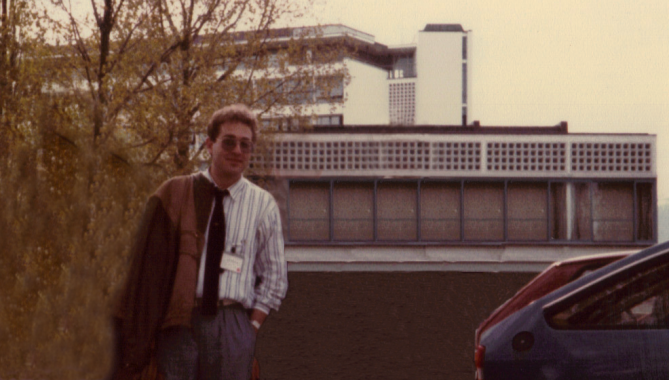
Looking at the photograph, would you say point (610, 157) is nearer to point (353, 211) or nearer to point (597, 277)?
point (353, 211)

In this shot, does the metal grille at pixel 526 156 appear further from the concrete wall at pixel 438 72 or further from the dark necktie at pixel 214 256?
the dark necktie at pixel 214 256

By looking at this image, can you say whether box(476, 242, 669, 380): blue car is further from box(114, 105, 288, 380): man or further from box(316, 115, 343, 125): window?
box(316, 115, 343, 125): window

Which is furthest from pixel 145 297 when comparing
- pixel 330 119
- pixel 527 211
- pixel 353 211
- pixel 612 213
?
pixel 330 119

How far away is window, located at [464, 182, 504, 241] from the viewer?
43125 mm

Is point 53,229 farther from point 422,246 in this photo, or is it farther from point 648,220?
point 648,220

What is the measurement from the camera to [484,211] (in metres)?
43.5

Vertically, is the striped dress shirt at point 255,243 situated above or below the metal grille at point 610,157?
below

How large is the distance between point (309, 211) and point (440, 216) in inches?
248

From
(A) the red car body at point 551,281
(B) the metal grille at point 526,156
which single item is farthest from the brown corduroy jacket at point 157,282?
(B) the metal grille at point 526,156

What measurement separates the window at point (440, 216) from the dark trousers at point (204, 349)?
130 ft

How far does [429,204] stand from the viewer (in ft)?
143

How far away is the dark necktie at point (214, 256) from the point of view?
3398 millimetres

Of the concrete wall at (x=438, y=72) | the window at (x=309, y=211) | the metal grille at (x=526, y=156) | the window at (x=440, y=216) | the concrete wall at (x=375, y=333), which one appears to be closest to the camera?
the concrete wall at (x=375, y=333)

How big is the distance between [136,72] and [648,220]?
37.5 metres
